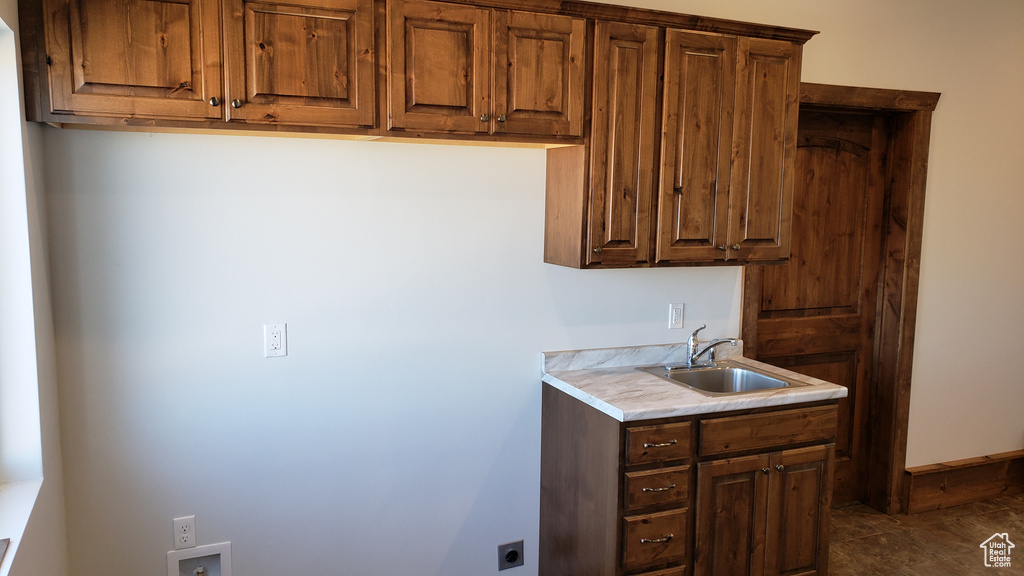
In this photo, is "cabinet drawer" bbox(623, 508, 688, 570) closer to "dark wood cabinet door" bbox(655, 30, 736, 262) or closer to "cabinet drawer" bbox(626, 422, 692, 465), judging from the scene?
"cabinet drawer" bbox(626, 422, 692, 465)

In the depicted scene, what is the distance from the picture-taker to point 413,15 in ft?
7.22

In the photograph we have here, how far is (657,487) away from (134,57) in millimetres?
2015

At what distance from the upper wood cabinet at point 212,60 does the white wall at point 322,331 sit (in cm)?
30

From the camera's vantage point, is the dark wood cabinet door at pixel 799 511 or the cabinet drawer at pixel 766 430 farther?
the dark wood cabinet door at pixel 799 511

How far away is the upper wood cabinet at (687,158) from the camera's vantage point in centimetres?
251

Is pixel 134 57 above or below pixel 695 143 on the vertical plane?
above

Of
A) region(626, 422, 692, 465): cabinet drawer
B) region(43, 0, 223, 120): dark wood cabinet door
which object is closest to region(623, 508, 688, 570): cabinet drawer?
region(626, 422, 692, 465): cabinet drawer

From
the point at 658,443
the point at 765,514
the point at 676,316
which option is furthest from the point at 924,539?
the point at 658,443

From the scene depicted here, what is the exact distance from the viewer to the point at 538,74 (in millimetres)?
2383

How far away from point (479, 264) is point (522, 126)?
572 mm

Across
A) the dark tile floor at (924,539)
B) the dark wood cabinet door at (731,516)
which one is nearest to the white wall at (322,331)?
the dark wood cabinet door at (731,516)

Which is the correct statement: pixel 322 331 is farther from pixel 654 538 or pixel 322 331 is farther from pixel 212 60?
pixel 654 538

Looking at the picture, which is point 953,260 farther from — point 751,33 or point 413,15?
point 413,15

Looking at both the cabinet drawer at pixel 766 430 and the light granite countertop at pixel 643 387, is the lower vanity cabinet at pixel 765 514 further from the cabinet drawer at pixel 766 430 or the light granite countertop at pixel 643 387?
the light granite countertop at pixel 643 387
